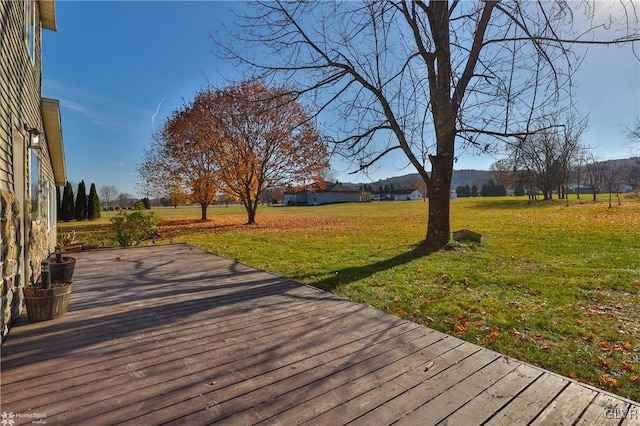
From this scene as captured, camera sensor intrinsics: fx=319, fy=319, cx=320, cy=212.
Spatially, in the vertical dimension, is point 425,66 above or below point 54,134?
above

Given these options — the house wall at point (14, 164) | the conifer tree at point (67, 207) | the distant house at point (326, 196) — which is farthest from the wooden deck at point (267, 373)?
the distant house at point (326, 196)

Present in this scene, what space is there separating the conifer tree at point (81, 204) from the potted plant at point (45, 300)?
2803 cm

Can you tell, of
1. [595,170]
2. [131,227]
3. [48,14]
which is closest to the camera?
[48,14]

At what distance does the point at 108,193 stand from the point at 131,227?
5912 centimetres

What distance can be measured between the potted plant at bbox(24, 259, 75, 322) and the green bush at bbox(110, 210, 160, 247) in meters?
6.64

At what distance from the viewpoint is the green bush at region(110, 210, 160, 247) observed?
31.6 feet

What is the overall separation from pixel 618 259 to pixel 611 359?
557cm

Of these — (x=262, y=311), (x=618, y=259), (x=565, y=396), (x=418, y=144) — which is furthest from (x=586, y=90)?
(x=262, y=311)

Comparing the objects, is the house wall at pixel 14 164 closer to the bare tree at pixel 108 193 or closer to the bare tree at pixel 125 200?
the bare tree at pixel 125 200

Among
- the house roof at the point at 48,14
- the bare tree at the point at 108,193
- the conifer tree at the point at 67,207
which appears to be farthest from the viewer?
the bare tree at the point at 108,193

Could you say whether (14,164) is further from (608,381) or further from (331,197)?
(331,197)

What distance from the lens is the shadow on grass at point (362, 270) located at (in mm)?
5377

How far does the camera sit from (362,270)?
6.43 meters

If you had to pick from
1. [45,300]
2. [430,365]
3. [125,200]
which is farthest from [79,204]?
[430,365]
